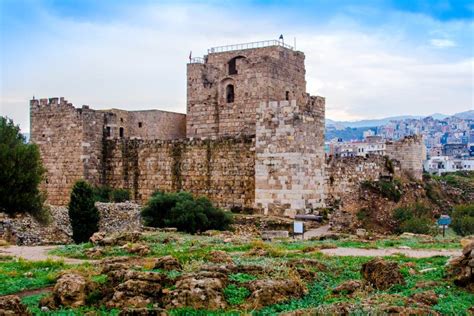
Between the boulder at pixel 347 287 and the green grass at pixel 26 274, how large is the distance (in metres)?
4.46

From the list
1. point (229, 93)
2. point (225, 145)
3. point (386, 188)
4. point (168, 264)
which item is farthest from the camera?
point (229, 93)

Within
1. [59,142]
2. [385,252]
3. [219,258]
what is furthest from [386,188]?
[219,258]

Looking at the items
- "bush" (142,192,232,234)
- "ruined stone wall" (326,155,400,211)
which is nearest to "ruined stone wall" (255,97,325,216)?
"bush" (142,192,232,234)

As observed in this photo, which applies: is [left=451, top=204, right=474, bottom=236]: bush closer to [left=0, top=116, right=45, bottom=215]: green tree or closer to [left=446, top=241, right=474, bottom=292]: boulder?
[left=0, top=116, right=45, bottom=215]: green tree

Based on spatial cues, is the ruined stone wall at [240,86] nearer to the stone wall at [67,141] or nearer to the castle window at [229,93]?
the castle window at [229,93]

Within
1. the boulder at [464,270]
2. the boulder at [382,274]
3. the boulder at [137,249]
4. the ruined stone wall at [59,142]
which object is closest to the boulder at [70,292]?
the boulder at [382,274]

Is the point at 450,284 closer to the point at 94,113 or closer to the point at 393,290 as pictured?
the point at 393,290

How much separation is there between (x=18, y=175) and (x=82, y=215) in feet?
8.65

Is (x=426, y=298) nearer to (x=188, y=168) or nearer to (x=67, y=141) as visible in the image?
(x=188, y=168)

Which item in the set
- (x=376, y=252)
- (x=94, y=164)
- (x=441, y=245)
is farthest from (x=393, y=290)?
(x=94, y=164)

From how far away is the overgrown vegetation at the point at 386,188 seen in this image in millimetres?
32312

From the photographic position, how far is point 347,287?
29.9 ft

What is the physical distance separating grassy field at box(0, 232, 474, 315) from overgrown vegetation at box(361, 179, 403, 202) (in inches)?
666

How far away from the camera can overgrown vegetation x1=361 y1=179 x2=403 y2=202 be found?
32312mm
